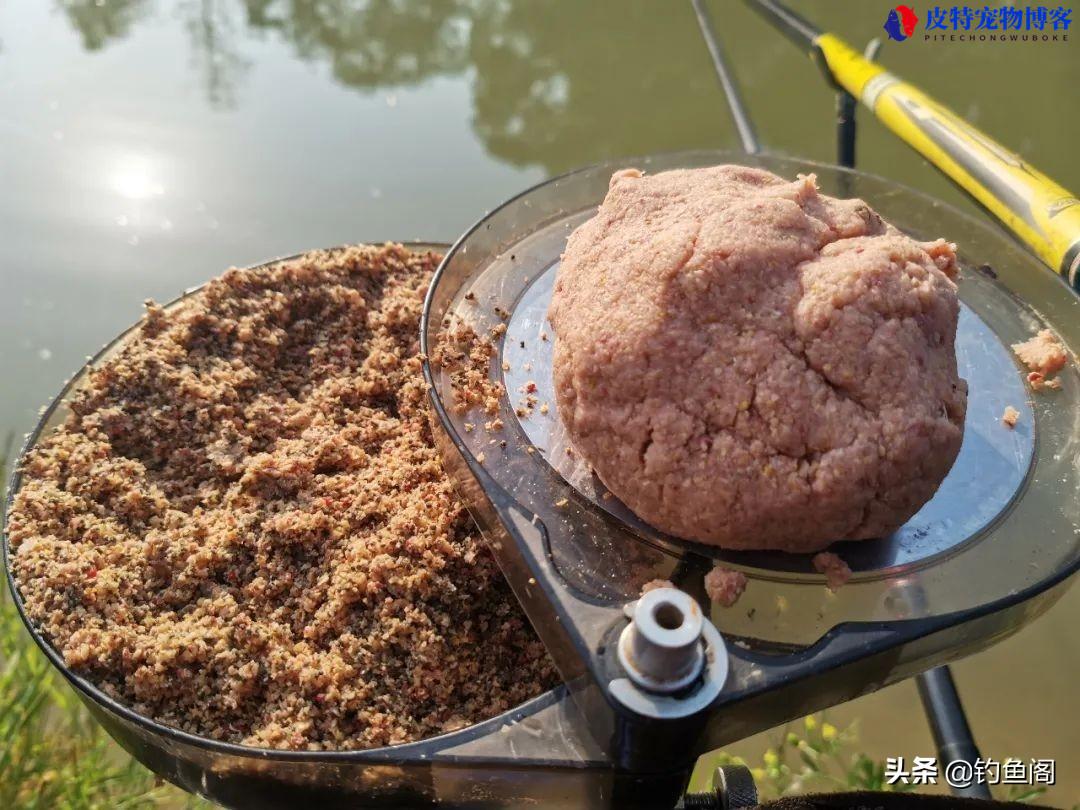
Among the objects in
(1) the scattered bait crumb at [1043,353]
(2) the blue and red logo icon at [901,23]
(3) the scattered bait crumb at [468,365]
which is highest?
(2) the blue and red logo icon at [901,23]

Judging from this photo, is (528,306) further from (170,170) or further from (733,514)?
(170,170)

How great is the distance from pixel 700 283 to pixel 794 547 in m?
0.27

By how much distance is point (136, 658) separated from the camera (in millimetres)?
886

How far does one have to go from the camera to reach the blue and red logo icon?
2.54m

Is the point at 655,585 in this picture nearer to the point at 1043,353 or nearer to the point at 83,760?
the point at 1043,353

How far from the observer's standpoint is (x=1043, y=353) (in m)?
1.00

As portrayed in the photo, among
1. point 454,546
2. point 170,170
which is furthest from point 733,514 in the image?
point 170,170

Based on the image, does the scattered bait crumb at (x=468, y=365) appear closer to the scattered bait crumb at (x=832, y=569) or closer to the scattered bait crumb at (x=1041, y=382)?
the scattered bait crumb at (x=832, y=569)

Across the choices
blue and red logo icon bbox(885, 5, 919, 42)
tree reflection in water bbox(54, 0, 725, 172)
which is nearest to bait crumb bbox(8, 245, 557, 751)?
tree reflection in water bbox(54, 0, 725, 172)

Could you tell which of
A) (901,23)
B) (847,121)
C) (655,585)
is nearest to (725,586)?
(655,585)

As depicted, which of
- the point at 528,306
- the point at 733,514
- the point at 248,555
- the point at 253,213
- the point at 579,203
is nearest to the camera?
the point at 733,514

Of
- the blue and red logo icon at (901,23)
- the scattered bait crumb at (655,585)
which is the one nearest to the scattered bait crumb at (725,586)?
the scattered bait crumb at (655,585)

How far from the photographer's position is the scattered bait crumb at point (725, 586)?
790 millimetres

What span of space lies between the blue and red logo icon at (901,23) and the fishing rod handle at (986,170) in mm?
1290
